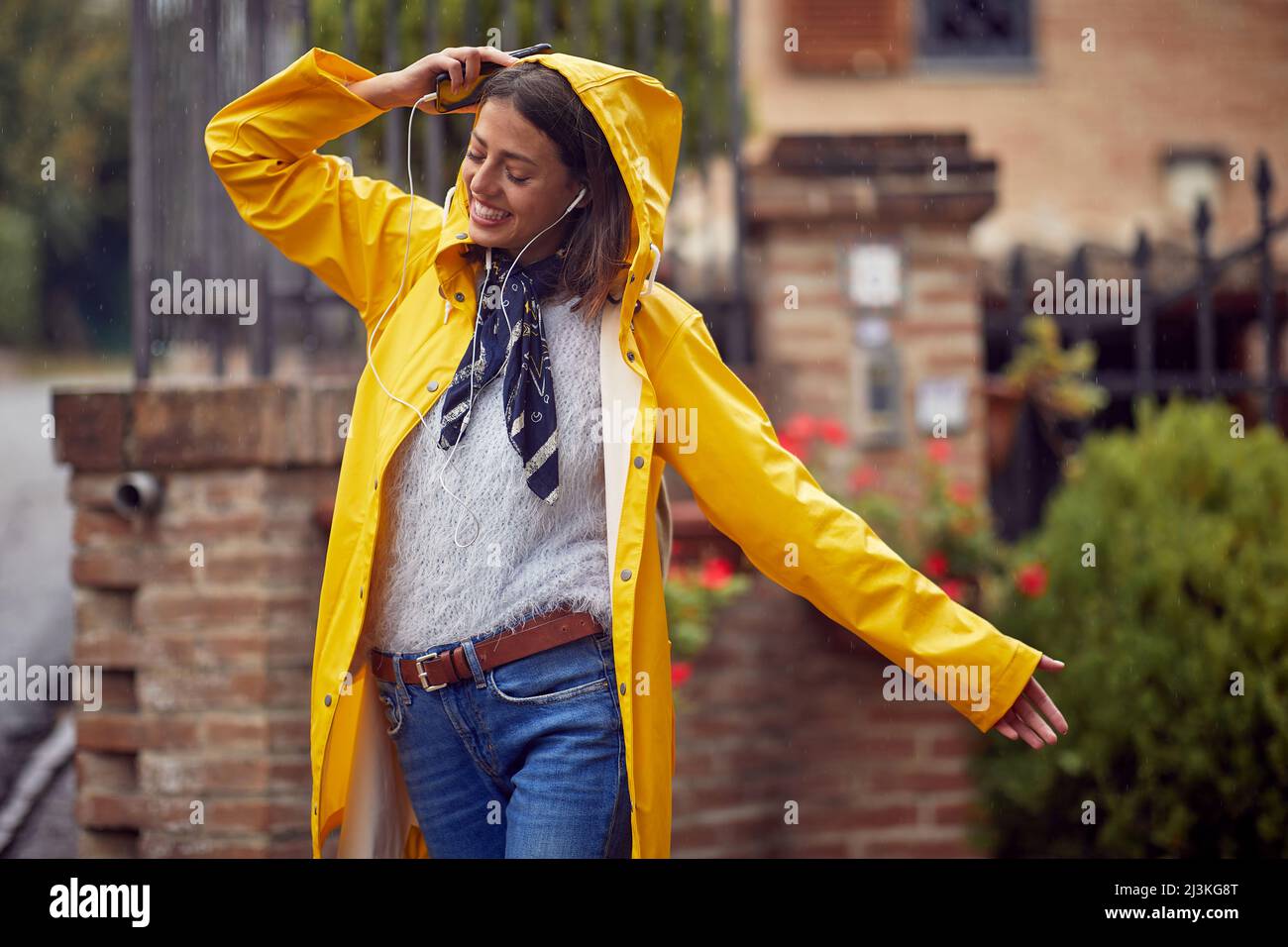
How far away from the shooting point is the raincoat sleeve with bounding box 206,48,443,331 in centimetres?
261

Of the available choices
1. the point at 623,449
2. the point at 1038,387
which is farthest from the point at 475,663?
the point at 1038,387

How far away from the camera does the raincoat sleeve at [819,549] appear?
245 cm

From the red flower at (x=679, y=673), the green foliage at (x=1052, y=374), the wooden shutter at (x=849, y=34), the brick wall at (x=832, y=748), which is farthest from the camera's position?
the wooden shutter at (x=849, y=34)

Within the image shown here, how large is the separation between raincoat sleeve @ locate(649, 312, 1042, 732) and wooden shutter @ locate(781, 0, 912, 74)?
9.07 meters

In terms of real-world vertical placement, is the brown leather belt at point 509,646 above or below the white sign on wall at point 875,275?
below

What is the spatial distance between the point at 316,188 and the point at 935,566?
2.46m

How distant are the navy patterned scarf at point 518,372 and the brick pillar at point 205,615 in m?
1.41

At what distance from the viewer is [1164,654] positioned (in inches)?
164

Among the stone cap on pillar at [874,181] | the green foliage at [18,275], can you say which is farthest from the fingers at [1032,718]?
the green foliage at [18,275]

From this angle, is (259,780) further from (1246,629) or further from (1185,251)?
(1185,251)

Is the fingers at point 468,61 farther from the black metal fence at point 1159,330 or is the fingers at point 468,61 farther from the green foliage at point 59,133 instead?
the green foliage at point 59,133

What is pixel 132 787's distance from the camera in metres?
3.87
